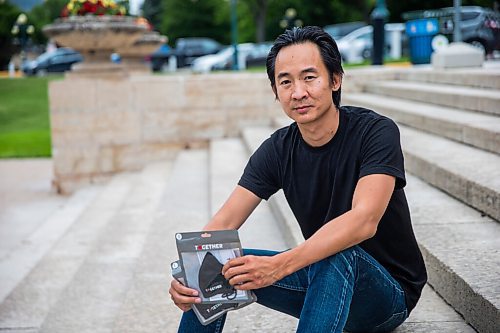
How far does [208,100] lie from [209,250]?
7.57 meters

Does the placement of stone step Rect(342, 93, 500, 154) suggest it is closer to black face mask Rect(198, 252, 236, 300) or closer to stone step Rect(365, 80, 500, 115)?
stone step Rect(365, 80, 500, 115)

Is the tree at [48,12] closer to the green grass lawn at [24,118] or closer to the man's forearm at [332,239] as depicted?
the green grass lawn at [24,118]

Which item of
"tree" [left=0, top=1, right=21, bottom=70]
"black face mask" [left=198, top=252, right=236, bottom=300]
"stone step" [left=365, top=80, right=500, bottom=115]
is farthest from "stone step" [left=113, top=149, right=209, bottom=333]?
"tree" [left=0, top=1, right=21, bottom=70]

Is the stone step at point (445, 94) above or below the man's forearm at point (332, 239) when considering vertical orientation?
above

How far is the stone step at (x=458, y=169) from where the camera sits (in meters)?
4.02

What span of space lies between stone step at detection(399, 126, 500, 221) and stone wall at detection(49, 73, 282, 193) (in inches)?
165

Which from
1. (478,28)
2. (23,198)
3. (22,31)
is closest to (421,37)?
(478,28)

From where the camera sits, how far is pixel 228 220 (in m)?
2.97

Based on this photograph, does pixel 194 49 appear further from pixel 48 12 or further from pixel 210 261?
pixel 48 12

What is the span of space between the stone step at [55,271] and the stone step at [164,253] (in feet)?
2.28

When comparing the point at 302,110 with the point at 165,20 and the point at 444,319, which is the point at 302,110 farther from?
the point at 165,20

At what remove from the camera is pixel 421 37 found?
13727mm

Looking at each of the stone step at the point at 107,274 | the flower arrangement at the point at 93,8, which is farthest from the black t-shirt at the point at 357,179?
the flower arrangement at the point at 93,8

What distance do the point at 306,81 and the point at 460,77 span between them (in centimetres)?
529
